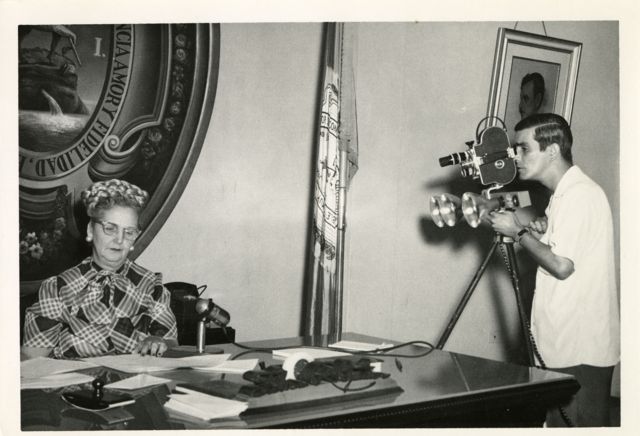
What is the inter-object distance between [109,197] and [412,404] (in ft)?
4.57

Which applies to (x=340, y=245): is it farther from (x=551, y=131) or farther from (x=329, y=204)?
(x=551, y=131)

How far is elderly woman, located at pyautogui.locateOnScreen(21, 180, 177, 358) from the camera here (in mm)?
2309

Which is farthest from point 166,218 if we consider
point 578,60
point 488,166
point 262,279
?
point 578,60

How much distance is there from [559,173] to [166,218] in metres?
1.67

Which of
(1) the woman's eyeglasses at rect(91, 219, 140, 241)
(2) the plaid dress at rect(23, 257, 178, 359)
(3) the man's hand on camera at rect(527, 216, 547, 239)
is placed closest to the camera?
(2) the plaid dress at rect(23, 257, 178, 359)

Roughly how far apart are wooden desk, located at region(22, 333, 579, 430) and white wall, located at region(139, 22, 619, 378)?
1.01 metres

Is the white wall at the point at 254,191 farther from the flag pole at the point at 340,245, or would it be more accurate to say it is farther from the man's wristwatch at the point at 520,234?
the man's wristwatch at the point at 520,234

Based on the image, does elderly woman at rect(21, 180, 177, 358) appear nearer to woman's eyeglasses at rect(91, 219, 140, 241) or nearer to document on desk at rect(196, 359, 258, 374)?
woman's eyeglasses at rect(91, 219, 140, 241)

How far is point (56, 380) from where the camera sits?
1695 millimetres

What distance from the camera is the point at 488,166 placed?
2906 millimetres

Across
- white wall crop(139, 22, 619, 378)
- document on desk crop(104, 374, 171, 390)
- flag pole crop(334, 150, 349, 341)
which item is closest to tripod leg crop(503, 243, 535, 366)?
white wall crop(139, 22, 619, 378)

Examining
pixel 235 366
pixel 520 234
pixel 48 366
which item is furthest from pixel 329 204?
pixel 48 366

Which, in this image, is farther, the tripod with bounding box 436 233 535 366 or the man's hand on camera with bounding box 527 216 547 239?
the man's hand on camera with bounding box 527 216 547 239
